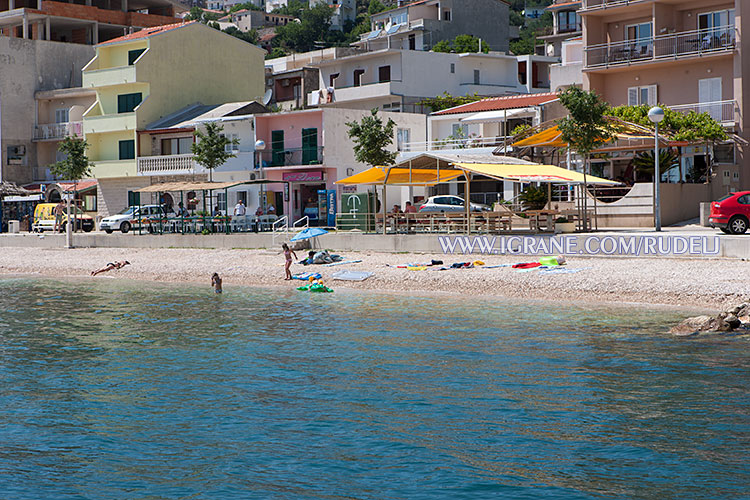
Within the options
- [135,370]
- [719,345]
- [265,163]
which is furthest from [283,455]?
[265,163]

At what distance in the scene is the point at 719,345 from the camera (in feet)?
56.2

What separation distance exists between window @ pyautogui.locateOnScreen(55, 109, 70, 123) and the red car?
49197 millimetres

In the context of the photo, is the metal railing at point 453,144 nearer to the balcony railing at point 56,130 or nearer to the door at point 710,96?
the door at point 710,96

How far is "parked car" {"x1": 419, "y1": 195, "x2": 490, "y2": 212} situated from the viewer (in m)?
43.2

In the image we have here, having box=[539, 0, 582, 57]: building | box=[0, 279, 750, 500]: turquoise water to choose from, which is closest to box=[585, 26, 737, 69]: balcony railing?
box=[0, 279, 750, 500]: turquoise water

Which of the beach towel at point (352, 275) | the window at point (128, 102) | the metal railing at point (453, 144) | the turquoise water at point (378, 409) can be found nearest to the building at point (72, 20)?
the window at point (128, 102)

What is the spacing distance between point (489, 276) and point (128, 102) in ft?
133

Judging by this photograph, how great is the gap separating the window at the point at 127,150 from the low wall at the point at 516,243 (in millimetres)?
19339

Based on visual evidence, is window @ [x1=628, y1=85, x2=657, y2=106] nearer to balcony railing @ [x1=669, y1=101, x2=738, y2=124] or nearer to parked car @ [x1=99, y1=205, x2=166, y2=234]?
balcony railing @ [x1=669, y1=101, x2=738, y2=124]

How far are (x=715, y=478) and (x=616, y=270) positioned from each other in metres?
16.0

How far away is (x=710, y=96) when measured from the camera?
4134 centimetres

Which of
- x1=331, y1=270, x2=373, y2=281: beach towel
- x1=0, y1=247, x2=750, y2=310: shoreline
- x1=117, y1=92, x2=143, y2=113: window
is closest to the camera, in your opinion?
x1=0, y1=247, x2=750, y2=310: shoreline

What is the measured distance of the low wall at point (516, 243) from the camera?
26250 millimetres

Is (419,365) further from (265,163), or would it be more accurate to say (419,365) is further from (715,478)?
(265,163)
